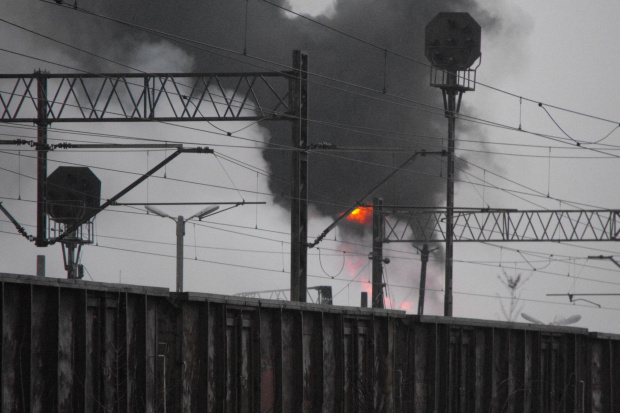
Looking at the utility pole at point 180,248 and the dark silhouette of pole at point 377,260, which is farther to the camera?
the dark silhouette of pole at point 377,260

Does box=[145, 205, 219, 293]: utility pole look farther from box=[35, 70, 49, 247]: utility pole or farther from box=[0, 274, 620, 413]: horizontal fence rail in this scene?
box=[0, 274, 620, 413]: horizontal fence rail

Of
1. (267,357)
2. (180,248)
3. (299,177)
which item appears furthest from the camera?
(180,248)

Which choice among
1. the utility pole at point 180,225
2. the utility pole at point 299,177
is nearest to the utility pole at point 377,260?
the utility pole at point 180,225

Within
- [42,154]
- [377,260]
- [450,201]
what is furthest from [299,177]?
[377,260]

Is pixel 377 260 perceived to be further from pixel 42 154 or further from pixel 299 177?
pixel 299 177

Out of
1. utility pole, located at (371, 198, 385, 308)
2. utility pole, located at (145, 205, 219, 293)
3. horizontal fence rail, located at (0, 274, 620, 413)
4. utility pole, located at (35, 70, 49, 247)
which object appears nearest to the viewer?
horizontal fence rail, located at (0, 274, 620, 413)

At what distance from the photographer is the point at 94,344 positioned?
53.6 ft

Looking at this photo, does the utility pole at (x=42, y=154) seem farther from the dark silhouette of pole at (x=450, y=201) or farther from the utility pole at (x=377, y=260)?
the utility pole at (x=377, y=260)

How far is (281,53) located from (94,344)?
5069 centimetres

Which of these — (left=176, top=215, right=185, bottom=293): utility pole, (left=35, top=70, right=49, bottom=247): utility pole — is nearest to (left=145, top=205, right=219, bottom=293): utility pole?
(left=176, top=215, right=185, bottom=293): utility pole

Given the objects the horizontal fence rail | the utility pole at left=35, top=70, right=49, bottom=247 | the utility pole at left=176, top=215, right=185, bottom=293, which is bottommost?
the horizontal fence rail

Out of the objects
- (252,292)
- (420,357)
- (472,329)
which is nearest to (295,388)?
(420,357)

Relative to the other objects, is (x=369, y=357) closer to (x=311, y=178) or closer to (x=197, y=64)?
(x=197, y=64)

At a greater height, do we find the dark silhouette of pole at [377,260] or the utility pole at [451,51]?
the utility pole at [451,51]
